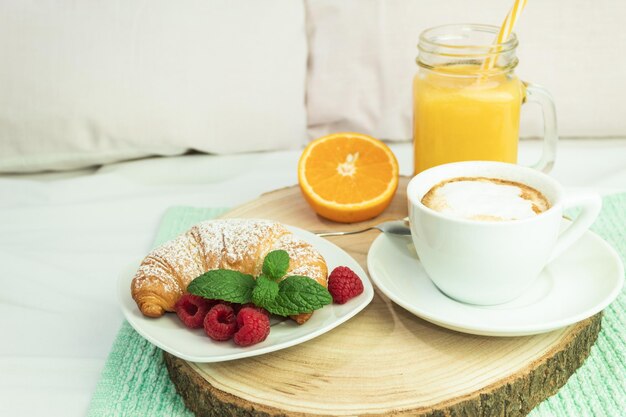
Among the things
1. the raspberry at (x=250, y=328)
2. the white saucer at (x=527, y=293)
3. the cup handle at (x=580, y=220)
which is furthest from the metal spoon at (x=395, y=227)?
the raspberry at (x=250, y=328)

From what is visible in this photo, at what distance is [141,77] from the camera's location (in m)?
1.94

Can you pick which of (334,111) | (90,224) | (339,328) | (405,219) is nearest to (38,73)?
(90,224)

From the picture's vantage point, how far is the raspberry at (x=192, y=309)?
3.56 ft

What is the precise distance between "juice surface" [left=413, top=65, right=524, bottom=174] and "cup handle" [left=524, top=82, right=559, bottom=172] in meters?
0.04

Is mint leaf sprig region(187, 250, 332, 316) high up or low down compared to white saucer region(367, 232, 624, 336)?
up

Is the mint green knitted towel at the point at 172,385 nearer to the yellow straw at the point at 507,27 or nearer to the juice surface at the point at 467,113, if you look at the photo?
the juice surface at the point at 467,113

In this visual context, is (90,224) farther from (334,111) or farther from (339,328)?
(339,328)

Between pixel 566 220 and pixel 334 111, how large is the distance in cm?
89

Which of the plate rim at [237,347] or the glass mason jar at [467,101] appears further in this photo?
the glass mason jar at [467,101]

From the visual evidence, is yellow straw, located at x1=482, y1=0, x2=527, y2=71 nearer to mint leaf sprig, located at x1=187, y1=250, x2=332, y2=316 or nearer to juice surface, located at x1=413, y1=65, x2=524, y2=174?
juice surface, located at x1=413, y1=65, x2=524, y2=174

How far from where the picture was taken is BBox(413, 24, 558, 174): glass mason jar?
56.4 inches

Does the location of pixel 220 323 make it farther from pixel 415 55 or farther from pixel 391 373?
pixel 415 55

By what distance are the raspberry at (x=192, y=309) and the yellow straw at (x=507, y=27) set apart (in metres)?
0.70

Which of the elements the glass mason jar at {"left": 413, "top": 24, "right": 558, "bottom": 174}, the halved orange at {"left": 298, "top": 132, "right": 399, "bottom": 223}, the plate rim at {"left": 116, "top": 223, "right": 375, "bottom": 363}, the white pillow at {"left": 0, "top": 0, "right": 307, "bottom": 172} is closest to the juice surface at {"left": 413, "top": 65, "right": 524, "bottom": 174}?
the glass mason jar at {"left": 413, "top": 24, "right": 558, "bottom": 174}
